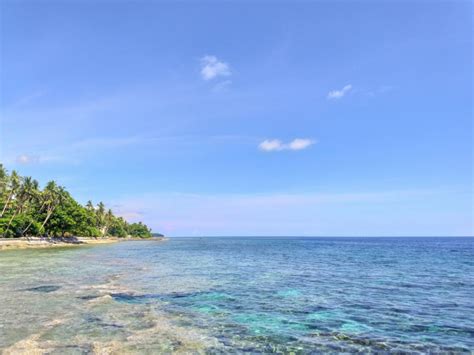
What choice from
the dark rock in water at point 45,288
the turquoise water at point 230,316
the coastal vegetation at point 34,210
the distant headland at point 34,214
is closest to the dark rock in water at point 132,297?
the turquoise water at point 230,316

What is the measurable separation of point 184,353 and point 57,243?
334 ft

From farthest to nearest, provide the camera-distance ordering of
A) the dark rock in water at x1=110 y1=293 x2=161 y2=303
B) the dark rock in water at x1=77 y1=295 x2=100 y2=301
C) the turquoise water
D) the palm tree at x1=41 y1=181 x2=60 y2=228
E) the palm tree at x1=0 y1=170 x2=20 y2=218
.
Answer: the palm tree at x1=41 y1=181 x2=60 y2=228 < the palm tree at x1=0 y1=170 x2=20 y2=218 < the dark rock in water at x1=110 y1=293 x2=161 y2=303 < the dark rock in water at x1=77 y1=295 x2=100 y2=301 < the turquoise water

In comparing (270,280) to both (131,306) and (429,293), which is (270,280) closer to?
(429,293)

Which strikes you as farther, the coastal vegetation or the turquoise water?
the coastal vegetation

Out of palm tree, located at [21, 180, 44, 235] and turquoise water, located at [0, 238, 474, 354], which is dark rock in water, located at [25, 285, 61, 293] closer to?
turquoise water, located at [0, 238, 474, 354]

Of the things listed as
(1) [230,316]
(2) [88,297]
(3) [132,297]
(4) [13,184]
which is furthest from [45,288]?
(4) [13,184]

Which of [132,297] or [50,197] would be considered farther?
[50,197]

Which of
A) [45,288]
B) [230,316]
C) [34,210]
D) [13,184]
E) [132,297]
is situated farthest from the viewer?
[34,210]

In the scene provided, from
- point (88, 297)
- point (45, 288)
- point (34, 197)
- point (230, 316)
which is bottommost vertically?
point (45, 288)

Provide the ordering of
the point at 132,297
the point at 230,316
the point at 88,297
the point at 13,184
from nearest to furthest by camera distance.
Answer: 1. the point at 230,316
2. the point at 88,297
3. the point at 132,297
4. the point at 13,184

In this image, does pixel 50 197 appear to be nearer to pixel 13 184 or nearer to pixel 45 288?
pixel 13 184

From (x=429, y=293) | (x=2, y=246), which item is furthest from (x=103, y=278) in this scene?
(x=2, y=246)

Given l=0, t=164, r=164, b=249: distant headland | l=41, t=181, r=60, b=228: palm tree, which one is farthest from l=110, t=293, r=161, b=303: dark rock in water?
l=41, t=181, r=60, b=228: palm tree

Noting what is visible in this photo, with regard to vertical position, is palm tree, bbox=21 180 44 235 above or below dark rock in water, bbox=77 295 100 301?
above
